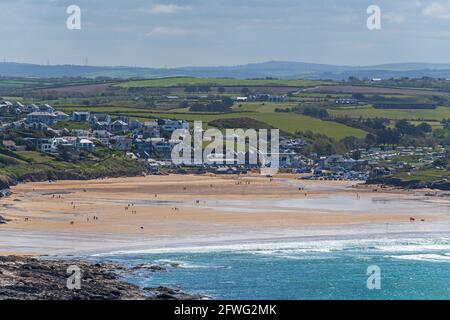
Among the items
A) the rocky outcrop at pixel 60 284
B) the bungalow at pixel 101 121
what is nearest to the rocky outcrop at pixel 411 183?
the bungalow at pixel 101 121

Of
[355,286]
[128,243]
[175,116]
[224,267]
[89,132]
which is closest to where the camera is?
[355,286]

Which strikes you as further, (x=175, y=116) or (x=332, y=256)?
(x=175, y=116)

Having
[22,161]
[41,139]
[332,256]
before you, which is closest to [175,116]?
[41,139]

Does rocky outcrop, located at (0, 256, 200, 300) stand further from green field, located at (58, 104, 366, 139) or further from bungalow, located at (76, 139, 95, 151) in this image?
green field, located at (58, 104, 366, 139)

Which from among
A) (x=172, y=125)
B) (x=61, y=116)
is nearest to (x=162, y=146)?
(x=172, y=125)

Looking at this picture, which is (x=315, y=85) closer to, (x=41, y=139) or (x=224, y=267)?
(x=41, y=139)
